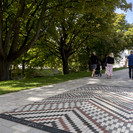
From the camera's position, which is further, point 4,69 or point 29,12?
point 4,69

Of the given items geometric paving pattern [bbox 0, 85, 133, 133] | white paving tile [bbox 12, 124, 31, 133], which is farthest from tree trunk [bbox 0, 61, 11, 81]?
white paving tile [bbox 12, 124, 31, 133]

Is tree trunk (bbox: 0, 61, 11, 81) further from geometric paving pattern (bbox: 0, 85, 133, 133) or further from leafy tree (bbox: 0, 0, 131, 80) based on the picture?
geometric paving pattern (bbox: 0, 85, 133, 133)

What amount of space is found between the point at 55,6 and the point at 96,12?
2956 millimetres

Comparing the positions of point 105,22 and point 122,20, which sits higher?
point 122,20

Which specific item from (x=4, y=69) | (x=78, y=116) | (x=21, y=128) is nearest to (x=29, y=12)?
(x=4, y=69)

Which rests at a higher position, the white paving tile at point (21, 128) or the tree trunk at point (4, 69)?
the tree trunk at point (4, 69)

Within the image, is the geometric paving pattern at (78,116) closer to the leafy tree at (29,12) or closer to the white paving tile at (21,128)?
the white paving tile at (21,128)

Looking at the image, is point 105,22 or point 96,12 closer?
point 96,12

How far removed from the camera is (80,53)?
24.0 m

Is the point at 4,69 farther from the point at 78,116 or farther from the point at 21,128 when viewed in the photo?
the point at 78,116

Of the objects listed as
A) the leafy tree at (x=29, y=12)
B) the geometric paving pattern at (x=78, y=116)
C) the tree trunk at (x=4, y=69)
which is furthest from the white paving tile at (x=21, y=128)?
the tree trunk at (x=4, y=69)

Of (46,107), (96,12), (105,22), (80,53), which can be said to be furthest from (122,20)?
(46,107)

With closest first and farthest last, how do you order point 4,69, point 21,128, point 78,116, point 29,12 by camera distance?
point 21,128, point 78,116, point 29,12, point 4,69

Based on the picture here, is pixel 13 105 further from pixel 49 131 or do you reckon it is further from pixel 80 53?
pixel 80 53
